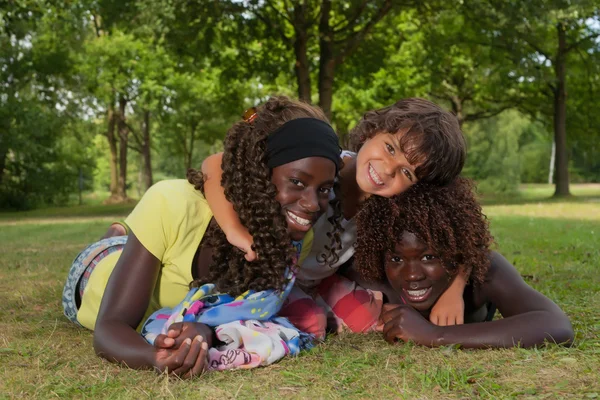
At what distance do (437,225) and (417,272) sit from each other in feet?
0.98

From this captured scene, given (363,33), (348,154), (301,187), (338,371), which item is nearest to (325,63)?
(363,33)

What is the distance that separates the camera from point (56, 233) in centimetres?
1348

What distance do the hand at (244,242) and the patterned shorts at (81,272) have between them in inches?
54.9

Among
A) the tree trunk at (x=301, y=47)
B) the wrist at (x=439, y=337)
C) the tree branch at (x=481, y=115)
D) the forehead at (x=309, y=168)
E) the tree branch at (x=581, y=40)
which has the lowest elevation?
the wrist at (x=439, y=337)

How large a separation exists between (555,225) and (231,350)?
10.1m

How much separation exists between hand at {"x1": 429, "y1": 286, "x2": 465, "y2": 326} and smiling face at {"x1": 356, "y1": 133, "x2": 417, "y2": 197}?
65cm

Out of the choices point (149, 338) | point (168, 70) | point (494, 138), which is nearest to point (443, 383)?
point (149, 338)

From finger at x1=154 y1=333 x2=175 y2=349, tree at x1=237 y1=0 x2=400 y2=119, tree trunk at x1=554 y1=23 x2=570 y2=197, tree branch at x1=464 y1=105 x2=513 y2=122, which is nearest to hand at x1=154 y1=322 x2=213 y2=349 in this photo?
finger at x1=154 y1=333 x2=175 y2=349

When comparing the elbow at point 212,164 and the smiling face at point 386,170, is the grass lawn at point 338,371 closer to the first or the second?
the smiling face at point 386,170

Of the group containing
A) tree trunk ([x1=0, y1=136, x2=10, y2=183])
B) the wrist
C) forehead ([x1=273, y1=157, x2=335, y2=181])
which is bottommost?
the wrist

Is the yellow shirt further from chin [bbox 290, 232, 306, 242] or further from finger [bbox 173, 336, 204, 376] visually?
finger [bbox 173, 336, 204, 376]

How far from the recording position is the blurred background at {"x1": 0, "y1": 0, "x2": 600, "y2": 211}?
1894 cm

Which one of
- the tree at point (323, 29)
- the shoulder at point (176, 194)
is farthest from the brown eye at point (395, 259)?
the tree at point (323, 29)

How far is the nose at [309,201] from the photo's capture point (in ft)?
10.9
